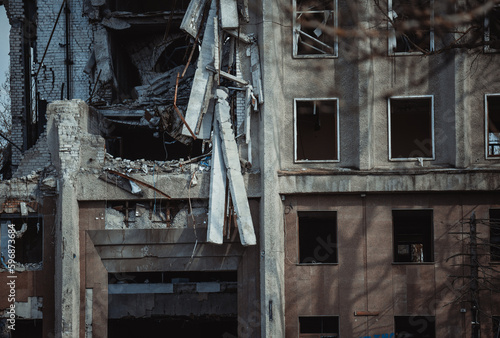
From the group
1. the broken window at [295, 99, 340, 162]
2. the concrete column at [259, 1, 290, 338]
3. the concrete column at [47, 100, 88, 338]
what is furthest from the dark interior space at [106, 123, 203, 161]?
the concrete column at [259, 1, 290, 338]

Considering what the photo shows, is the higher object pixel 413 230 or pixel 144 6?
pixel 144 6

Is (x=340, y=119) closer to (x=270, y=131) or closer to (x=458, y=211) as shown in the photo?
(x=270, y=131)

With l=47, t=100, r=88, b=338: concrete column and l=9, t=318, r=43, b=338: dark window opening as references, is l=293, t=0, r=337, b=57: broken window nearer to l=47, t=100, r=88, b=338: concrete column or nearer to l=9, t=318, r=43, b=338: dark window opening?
l=47, t=100, r=88, b=338: concrete column

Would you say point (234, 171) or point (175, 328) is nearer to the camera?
point (234, 171)

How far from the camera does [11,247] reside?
52.3 feet

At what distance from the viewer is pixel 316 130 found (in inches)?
682

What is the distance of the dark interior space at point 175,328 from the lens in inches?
744

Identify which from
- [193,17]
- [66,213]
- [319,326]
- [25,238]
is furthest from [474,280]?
[25,238]

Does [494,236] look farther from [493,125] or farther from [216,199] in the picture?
[216,199]

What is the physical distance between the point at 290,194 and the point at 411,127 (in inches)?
154

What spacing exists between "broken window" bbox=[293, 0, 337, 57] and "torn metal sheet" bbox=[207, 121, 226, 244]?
3.33 meters

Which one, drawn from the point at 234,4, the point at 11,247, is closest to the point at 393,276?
the point at 234,4

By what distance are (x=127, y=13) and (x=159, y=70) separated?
2.41 meters

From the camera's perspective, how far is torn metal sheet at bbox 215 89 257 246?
1488cm
